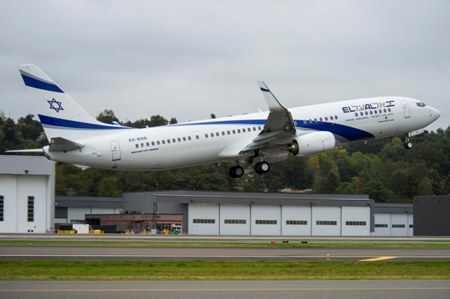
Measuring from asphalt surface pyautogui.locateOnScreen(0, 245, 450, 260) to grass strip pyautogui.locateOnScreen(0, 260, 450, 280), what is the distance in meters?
3.26

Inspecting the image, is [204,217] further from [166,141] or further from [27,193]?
[166,141]

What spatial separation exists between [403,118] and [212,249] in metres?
24.9

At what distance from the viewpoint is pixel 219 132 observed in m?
66.2

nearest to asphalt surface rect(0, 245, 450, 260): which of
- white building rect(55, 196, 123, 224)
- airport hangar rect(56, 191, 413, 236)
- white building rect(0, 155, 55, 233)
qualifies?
white building rect(0, 155, 55, 233)

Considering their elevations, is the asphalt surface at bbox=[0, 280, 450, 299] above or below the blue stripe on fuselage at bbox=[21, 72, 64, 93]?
below

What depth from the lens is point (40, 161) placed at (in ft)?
329

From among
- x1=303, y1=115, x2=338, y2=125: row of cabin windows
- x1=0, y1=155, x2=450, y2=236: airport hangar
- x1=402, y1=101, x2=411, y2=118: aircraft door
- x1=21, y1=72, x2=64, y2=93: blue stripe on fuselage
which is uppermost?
x1=21, y1=72, x2=64, y2=93: blue stripe on fuselage

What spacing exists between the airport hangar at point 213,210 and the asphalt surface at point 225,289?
6518 centimetres

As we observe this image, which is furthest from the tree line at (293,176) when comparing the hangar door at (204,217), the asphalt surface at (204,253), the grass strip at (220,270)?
the grass strip at (220,270)

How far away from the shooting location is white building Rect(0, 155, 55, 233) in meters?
96.4

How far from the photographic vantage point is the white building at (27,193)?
316ft

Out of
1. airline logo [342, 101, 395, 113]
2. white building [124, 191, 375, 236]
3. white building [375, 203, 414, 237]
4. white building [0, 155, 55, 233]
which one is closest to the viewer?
airline logo [342, 101, 395, 113]

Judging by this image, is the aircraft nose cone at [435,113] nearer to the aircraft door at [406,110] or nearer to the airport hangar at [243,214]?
the aircraft door at [406,110]

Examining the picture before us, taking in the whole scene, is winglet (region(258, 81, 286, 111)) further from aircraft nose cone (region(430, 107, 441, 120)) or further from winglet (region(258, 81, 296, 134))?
aircraft nose cone (region(430, 107, 441, 120))
